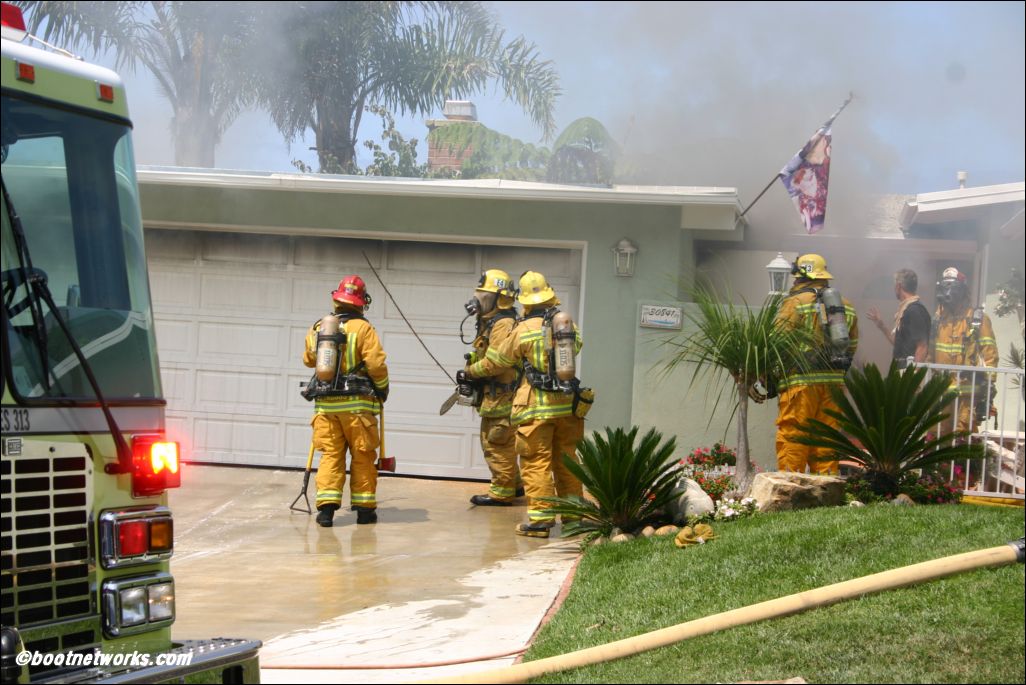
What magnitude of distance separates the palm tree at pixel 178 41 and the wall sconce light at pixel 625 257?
389 cm

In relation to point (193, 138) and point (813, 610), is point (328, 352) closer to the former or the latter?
point (193, 138)

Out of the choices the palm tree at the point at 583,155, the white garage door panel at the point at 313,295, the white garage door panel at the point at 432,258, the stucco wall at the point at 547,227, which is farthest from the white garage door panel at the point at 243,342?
the palm tree at the point at 583,155

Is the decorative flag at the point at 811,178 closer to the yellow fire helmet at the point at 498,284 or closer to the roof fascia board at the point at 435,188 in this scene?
the roof fascia board at the point at 435,188

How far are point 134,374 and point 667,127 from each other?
582cm

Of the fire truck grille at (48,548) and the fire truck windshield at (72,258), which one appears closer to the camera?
the fire truck grille at (48,548)

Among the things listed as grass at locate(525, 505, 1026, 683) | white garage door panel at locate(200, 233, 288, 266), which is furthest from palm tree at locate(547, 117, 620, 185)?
grass at locate(525, 505, 1026, 683)

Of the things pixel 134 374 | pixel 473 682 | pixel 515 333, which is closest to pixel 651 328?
pixel 515 333

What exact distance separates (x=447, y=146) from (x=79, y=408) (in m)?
9.88

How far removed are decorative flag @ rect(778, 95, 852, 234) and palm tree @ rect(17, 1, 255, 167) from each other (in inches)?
196

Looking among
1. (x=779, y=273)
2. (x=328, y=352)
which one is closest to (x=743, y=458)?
(x=779, y=273)

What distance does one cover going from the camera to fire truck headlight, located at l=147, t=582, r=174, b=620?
12.8ft

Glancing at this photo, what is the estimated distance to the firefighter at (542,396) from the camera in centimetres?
873

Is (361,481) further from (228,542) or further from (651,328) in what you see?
(651,328)

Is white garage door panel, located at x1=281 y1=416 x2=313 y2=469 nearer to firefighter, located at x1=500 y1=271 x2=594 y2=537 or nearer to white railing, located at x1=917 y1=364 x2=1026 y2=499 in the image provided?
firefighter, located at x1=500 y1=271 x2=594 y2=537
